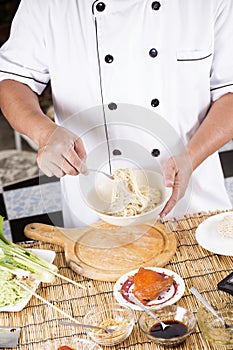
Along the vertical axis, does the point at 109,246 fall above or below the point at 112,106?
below

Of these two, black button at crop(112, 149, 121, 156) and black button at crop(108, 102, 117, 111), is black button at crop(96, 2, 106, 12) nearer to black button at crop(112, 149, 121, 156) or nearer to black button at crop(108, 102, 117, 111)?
black button at crop(108, 102, 117, 111)

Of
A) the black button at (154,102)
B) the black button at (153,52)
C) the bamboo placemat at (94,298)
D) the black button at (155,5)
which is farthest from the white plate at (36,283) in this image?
the black button at (155,5)

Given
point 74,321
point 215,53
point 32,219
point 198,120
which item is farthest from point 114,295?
point 32,219

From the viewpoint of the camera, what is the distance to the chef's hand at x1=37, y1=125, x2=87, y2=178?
192 centimetres

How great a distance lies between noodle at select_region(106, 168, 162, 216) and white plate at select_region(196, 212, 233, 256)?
Result: 193 millimetres

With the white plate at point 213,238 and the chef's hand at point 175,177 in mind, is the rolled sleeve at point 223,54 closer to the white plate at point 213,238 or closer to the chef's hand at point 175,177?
the chef's hand at point 175,177

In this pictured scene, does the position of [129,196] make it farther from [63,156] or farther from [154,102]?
[154,102]

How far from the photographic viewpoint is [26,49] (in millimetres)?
2309

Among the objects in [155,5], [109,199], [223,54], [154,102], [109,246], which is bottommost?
[109,246]

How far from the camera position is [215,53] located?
2.30m

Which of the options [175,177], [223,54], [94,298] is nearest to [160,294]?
[94,298]

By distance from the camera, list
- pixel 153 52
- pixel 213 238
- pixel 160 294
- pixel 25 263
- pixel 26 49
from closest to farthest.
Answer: pixel 160 294 < pixel 25 263 < pixel 213 238 < pixel 153 52 < pixel 26 49

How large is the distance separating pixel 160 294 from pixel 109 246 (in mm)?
322

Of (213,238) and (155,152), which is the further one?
(155,152)
